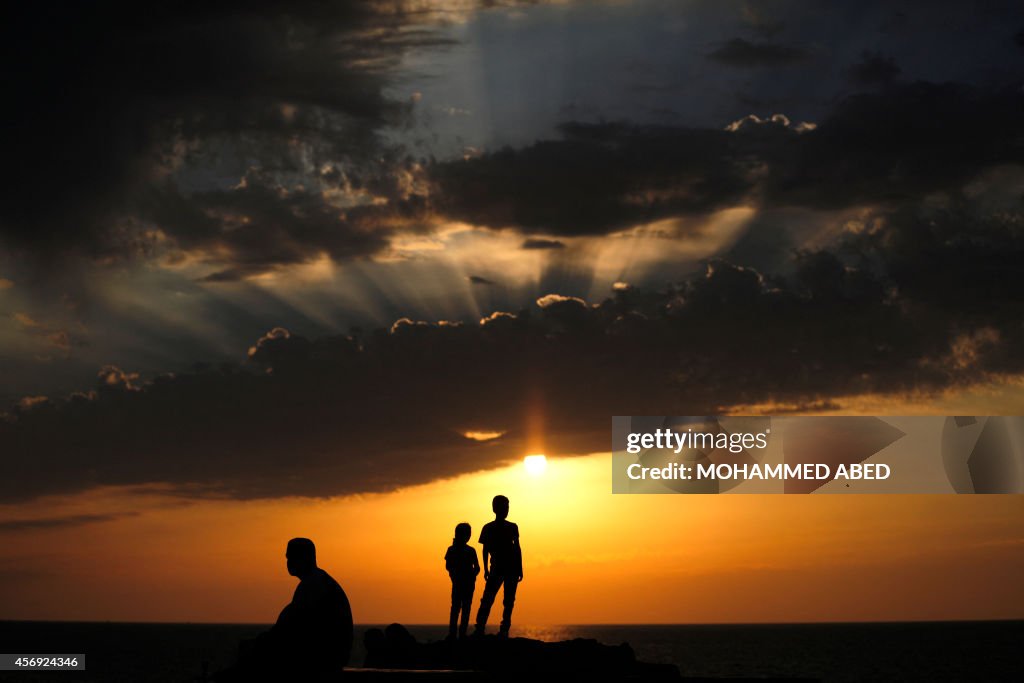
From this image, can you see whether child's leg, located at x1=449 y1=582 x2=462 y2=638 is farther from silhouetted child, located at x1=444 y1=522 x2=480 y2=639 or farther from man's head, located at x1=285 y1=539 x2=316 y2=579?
man's head, located at x1=285 y1=539 x2=316 y2=579

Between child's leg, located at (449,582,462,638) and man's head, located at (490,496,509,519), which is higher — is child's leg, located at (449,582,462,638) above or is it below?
below

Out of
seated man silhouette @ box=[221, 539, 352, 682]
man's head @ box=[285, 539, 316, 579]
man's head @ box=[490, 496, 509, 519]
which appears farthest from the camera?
man's head @ box=[490, 496, 509, 519]

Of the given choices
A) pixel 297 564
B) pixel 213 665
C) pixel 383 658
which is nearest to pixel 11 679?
pixel 213 665

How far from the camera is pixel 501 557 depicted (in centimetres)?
2080

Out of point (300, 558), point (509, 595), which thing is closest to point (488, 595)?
point (509, 595)

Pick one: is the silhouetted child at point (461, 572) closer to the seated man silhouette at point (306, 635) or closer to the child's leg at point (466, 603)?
the child's leg at point (466, 603)

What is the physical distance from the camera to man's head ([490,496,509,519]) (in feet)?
66.6

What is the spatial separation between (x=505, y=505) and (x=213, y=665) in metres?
101

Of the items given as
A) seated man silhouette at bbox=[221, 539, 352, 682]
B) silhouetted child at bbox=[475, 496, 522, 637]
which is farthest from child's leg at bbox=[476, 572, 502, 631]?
seated man silhouette at bbox=[221, 539, 352, 682]

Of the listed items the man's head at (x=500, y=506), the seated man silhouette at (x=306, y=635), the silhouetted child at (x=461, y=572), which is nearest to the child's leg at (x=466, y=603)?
the silhouetted child at (x=461, y=572)

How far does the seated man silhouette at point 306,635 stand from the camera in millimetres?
8938

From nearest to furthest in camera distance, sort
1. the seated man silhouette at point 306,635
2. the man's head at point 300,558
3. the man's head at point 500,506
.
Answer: the seated man silhouette at point 306,635 → the man's head at point 300,558 → the man's head at point 500,506

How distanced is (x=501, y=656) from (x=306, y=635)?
12621 mm

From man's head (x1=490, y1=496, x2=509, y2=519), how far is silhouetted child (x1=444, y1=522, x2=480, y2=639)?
3.59 feet
